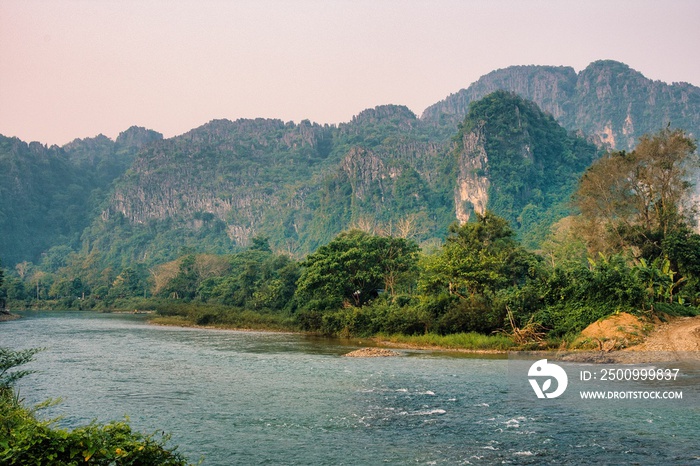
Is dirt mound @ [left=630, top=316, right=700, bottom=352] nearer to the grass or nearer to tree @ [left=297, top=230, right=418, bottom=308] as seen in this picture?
the grass

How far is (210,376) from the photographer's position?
2427 centimetres

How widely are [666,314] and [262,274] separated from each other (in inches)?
1821

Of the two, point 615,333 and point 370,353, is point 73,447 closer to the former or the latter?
point 370,353

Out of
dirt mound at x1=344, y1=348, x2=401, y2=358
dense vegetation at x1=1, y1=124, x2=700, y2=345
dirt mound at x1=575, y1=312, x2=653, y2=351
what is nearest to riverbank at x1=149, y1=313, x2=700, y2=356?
Answer: dirt mound at x1=575, y1=312, x2=653, y2=351

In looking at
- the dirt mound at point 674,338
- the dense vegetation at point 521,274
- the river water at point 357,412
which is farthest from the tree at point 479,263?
the dirt mound at point 674,338

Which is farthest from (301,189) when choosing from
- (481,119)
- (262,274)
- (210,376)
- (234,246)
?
(210,376)

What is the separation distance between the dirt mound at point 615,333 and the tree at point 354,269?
66.6 feet

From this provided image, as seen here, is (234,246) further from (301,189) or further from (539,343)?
(539,343)

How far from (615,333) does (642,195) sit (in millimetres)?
14878

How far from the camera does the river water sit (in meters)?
13.0

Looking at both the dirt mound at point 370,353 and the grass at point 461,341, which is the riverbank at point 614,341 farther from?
the dirt mound at point 370,353

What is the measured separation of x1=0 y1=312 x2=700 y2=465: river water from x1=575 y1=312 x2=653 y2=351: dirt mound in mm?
4907

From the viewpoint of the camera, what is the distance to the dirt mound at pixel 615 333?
27.7 m

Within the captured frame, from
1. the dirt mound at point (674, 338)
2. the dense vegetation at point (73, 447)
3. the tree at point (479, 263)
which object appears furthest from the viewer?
the tree at point (479, 263)
